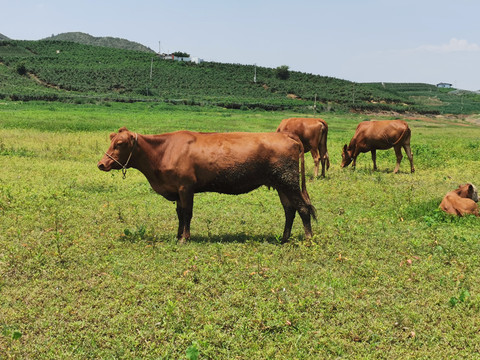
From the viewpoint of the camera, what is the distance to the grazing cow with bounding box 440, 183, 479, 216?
10180 millimetres

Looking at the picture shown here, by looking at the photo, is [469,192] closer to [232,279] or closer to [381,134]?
[381,134]

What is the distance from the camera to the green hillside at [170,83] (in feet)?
227

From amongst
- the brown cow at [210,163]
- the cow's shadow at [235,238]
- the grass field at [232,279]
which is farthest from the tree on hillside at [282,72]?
the cow's shadow at [235,238]

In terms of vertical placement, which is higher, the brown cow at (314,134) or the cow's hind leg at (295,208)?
the brown cow at (314,134)

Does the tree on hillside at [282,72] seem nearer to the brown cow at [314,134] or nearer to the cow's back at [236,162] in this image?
the brown cow at [314,134]

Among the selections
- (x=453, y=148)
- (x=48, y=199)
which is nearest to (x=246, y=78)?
(x=453, y=148)

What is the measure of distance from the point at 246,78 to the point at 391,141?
85530mm

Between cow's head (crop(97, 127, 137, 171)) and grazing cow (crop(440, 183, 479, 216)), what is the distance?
24.0ft

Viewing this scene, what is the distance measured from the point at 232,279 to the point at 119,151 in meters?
3.49

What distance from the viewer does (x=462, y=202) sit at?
10352mm

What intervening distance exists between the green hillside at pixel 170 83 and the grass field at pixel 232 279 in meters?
47.5

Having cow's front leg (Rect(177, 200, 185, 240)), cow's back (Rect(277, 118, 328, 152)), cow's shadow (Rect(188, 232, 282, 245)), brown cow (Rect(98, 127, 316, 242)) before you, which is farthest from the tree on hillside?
cow's front leg (Rect(177, 200, 185, 240))

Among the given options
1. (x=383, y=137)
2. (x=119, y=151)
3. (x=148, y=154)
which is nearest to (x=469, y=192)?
(x=383, y=137)

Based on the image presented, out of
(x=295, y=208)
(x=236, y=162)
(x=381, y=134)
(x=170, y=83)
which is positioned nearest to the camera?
(x=236, y=162)
